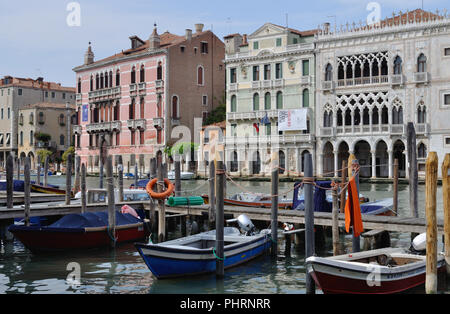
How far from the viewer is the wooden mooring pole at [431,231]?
315 inches

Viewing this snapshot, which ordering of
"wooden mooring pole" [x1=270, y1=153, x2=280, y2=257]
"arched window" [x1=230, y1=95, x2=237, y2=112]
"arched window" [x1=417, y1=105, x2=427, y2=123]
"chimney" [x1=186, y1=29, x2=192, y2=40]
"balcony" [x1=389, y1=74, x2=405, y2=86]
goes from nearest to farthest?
1. "wooden mooring pole" [x1=270, y1=153, x2=280, y2=257]
2. "arched window" [x1=417, y1=105, x2=427, y2=123]
3. "balcony" [x1=389, y1=74, x2=405, y2=86]
4. "arched window" [x1=230, y1=95, x2=237, y2=112]
5. "chimney" [x1=186, y1=29, x2=192, y2=40]

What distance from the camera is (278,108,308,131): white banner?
1462 inches

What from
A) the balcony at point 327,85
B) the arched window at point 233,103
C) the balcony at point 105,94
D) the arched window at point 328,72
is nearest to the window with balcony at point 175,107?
the arched window at point 233,103

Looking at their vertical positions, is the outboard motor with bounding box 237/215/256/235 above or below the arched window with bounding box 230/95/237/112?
below

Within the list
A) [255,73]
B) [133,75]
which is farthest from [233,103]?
[133,75]

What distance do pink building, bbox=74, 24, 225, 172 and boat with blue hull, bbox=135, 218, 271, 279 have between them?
3191cm

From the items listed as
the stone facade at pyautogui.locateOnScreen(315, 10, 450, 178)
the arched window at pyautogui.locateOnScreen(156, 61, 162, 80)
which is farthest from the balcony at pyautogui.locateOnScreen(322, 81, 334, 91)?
the arched window at pyautogui.locateOnScreen(156, 61, 162, 80)

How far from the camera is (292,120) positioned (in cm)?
3753

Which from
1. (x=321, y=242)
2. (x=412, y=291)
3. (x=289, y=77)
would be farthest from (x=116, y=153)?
(x=412, y=291)

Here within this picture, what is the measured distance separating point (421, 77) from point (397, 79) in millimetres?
1325

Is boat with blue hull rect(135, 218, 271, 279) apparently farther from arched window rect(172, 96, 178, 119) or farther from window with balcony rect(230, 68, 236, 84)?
arched window rect(172, 96, 178, 119)

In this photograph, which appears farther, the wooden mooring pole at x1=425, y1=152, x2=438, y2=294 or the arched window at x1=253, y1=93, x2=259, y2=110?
the arched window at x1=253, y1=93, x2=259, y2=110

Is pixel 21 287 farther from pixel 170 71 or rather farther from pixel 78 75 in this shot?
pixel 78 75

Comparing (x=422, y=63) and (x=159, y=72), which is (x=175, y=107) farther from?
(x=422, y=63)
